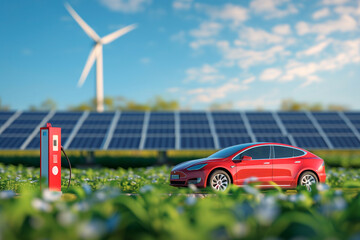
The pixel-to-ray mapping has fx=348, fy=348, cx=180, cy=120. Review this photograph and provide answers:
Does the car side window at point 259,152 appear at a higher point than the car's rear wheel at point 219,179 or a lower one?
higher

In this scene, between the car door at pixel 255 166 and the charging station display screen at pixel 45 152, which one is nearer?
the charging station display screen at pixel 45 152

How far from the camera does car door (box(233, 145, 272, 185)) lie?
10.2 m

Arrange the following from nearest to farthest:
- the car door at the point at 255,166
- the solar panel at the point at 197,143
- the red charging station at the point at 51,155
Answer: the red charging station at the point at 51,155
the car door at the point at 255,166
the solar panel at the point at 197,143

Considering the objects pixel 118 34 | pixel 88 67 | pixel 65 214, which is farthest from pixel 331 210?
pixel 118 34

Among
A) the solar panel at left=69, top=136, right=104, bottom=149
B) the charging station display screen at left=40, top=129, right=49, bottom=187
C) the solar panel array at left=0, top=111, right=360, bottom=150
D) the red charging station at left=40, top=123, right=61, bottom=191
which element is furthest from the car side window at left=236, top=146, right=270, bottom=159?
the solar panel at left=69, top=136, right=104, bottom=149

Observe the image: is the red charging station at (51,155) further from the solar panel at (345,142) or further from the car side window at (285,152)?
the solar panel at (345,142)

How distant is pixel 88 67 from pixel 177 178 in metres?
21.7

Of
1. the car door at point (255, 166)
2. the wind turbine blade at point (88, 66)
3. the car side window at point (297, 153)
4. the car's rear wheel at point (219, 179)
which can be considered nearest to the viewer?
the car's rear wheel at point (219, 179)

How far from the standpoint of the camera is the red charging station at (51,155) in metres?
9.24

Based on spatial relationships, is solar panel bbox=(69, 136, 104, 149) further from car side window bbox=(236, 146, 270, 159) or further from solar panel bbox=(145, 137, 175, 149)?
car side window bbox=(236, 146, 270, 159)

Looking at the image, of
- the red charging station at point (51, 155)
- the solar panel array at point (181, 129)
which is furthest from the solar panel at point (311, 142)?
the red charging station at point (51, 155)

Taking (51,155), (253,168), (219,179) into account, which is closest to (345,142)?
(253,168)

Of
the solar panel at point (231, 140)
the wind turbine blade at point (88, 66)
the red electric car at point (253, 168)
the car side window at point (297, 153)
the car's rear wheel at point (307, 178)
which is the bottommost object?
the car's rear wheel at point (307, 178)

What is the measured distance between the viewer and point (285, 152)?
35.6 feet
